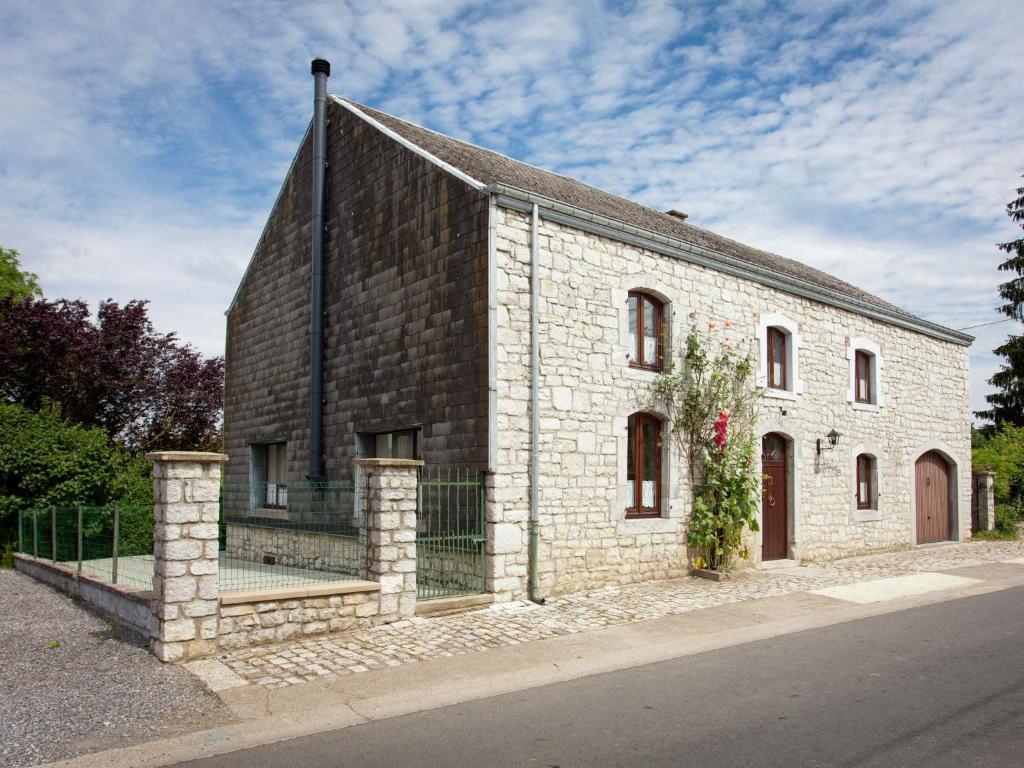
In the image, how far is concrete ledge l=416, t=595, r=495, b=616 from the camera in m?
9.10

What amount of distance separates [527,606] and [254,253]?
10425 mm

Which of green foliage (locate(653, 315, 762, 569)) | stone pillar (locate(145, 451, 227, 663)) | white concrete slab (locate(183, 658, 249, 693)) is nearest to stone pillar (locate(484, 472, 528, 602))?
green foliage (locate(653, 315, 762, 569))

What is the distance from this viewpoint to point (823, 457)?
15227 mm

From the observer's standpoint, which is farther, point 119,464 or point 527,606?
point 119,464

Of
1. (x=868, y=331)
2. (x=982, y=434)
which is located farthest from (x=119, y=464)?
(x=982, y=434)

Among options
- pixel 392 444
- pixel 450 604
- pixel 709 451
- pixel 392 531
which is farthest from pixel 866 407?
pixel 392 531

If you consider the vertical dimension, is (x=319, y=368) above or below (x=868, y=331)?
below

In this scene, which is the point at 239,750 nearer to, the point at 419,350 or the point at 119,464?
the point at 419,350

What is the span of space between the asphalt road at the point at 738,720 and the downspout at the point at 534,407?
305 cm

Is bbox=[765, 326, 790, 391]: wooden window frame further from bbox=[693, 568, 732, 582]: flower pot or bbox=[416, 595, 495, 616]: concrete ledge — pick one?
bbox=[416, 595, 495, 616]: concrete ledge

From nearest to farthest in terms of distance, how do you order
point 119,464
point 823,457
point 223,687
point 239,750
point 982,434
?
point 239,750
point 223,687
point 823,457
point 119,464
point 982,434

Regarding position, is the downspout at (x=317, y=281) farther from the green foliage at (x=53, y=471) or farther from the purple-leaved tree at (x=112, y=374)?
the purple-leaved tree at (x=112, y=374)

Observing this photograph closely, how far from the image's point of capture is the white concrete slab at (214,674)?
6.51 metres

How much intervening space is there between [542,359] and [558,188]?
439cm
